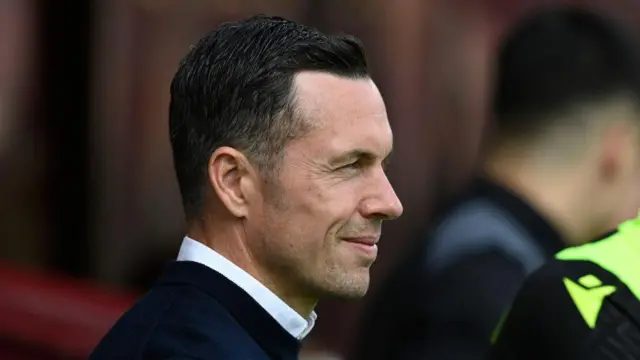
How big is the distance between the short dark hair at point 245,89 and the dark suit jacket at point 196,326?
0.45ft

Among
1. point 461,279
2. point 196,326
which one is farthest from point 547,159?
point 196,326

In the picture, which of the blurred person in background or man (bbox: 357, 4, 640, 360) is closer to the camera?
man (bbox: 357, 4, 640, 360)

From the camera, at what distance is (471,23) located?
5.30m

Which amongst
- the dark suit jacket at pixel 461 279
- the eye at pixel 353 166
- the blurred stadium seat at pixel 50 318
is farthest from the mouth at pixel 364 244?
the blurred stadium seat at pixel 50 318

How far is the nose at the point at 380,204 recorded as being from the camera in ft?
6.64

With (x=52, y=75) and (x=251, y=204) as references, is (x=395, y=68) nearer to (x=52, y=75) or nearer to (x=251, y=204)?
(x=52, y=75)

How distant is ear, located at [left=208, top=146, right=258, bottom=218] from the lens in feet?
6.60

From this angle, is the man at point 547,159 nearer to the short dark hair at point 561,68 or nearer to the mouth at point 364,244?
the short dark hair at point 561,68

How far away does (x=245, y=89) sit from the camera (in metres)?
2.01

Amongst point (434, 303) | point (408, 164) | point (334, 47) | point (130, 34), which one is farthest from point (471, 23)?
point (334, 47)

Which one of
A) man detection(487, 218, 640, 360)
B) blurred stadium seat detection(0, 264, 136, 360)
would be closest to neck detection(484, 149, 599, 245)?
man detection(487, 218, 640, 360)

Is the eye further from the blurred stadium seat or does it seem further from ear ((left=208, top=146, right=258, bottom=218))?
the blurred stadium seat

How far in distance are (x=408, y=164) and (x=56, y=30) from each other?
56.1 inches

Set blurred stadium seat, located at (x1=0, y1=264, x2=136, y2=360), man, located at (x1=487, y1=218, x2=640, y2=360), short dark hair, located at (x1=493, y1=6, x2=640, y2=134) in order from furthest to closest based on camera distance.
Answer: blurred stadium seat, located at (x1=0, y1=264, x2=136, y2=360) < short dark hair, located at (x1=493, y1=6, x2=640, y2=134) < man, located at (x1=487, y1=218, x2=640, y2=360)
